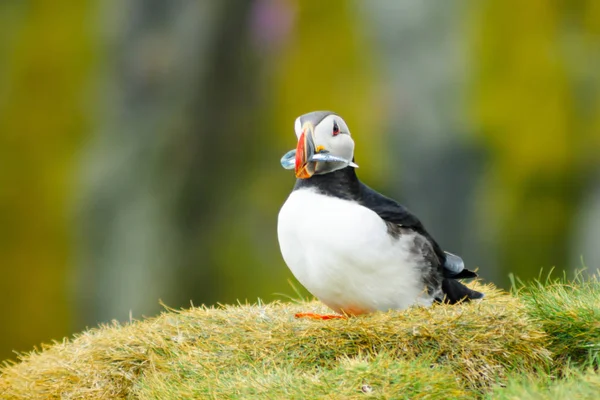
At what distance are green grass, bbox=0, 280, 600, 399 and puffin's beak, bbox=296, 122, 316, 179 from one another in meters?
0.52

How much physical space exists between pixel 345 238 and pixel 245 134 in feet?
17.6

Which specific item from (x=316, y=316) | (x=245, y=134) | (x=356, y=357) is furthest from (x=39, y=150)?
(x=356, y=357)

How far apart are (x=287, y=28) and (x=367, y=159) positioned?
154 cm

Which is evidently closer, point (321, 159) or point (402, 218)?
point (321, 159)

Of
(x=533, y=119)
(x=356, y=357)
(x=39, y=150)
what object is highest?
(x=39, y=150)

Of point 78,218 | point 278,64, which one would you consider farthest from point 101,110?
point 278,64

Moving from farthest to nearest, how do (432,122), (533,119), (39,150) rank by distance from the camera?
(39,150), (533,119), (432,122)

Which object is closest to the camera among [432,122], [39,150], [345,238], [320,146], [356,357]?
[356,357]

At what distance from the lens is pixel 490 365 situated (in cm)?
303

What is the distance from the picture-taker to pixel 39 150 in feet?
27.7

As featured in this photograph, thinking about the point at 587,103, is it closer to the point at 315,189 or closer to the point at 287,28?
the point at 287,28

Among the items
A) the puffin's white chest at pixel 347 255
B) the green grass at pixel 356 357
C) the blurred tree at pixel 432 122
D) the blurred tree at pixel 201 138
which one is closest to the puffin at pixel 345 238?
the puffin's white chest at pixel 347 255

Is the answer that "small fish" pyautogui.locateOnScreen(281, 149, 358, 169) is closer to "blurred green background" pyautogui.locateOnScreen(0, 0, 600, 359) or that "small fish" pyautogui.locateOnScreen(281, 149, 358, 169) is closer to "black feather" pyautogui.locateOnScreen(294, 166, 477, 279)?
"black feather" pyautogui.locateOnScreen(294, 166, 477, 279)

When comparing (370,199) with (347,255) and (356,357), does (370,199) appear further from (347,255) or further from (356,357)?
(356,357)
